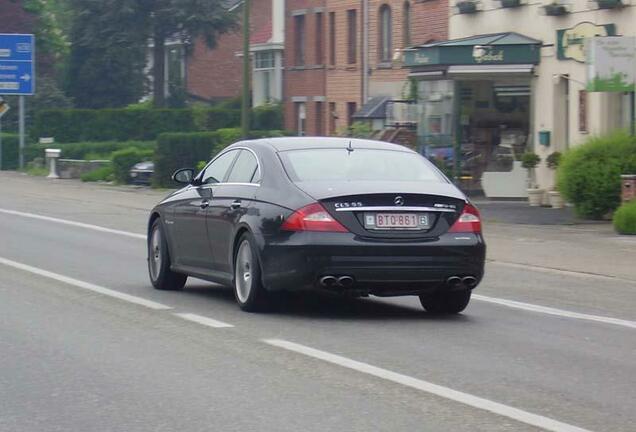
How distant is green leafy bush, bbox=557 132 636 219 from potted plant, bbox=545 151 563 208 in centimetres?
350

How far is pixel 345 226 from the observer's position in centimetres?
1134

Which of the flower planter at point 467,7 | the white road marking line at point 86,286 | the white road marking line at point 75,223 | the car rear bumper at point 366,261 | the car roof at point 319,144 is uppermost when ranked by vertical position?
the flower planter at point 467,7

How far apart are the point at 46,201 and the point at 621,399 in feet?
87.7

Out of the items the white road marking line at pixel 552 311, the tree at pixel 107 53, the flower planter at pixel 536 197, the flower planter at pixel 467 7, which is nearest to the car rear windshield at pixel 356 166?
the white road marking line at pixel 552 311

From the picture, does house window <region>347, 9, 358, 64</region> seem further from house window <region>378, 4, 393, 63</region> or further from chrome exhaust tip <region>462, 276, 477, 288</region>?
chrome exhaust tip <region>462, 276, 477, 288</region>

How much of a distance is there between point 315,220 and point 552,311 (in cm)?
259

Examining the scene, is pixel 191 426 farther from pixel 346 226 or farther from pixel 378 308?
pixel 378 308

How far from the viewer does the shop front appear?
3234 cm

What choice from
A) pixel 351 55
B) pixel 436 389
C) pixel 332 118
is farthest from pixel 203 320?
pixel 332 118

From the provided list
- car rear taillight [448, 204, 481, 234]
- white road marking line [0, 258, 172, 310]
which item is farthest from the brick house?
car rear taillight [448, 204, 481, 234]

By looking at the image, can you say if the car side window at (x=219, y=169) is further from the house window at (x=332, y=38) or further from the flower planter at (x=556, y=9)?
the house window at (x=332, y=38)

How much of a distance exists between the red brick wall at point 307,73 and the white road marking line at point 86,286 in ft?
120

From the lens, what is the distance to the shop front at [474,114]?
1273 inches

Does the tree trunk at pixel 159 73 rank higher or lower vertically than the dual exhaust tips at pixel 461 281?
higher
